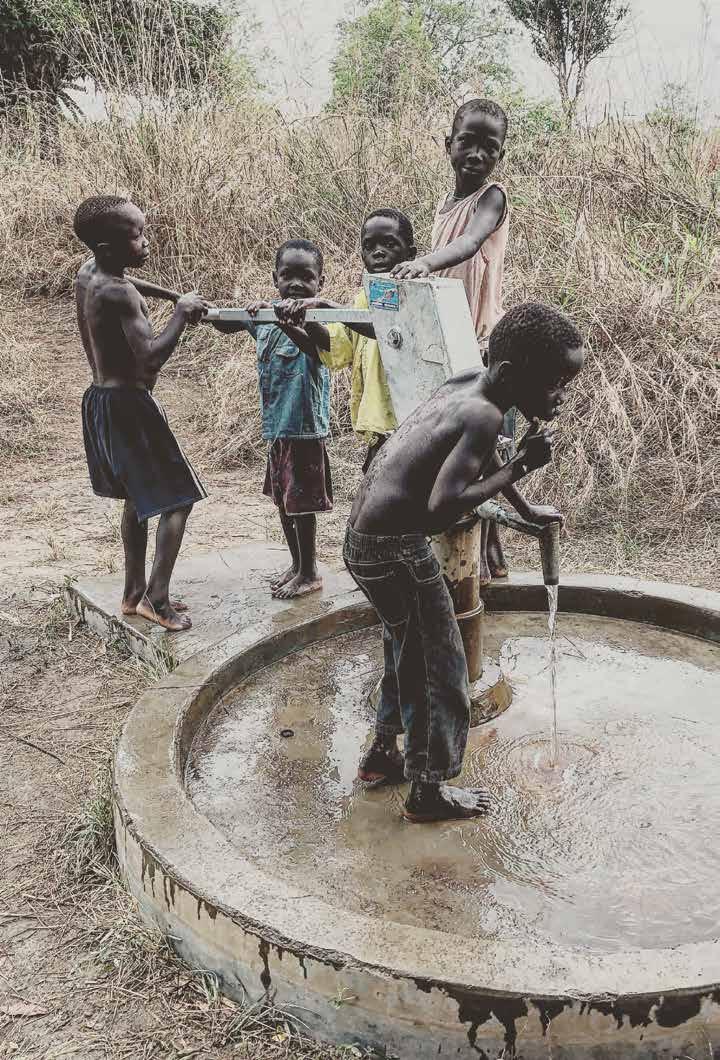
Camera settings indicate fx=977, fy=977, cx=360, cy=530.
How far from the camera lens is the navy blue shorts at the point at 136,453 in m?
3.12

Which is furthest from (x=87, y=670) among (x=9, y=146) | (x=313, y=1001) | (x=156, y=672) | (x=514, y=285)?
(x=9, y=146)

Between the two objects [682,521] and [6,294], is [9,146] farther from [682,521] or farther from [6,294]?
[682,521]

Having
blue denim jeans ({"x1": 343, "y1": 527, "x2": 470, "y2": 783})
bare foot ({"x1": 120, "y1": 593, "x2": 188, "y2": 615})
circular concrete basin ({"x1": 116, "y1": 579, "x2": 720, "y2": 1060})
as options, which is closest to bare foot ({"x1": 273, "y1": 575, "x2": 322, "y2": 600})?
circular concrete basin ({"x1": 116, "y1": 579, "x2": 720, "y2": 1060})

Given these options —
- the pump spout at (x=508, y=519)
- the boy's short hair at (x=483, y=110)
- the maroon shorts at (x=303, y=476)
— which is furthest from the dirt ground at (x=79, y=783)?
the boy's short hair at (x=483, y=110)

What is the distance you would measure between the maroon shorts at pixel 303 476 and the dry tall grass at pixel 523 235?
1.64 m

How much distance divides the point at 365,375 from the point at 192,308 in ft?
1.90

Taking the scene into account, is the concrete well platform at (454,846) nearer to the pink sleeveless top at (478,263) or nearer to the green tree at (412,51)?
the pink sleeveless top at (478,263)

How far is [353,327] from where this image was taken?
292 centimetres

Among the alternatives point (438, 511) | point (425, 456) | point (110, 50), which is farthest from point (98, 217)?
point (110, 50)

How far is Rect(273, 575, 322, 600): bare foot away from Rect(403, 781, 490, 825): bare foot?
3.86ft

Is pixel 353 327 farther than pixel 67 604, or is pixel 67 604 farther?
pixel 67 604

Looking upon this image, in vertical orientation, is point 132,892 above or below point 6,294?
below

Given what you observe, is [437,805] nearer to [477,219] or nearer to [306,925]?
[306,925]

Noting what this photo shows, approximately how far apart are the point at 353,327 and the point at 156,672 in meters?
1.23
